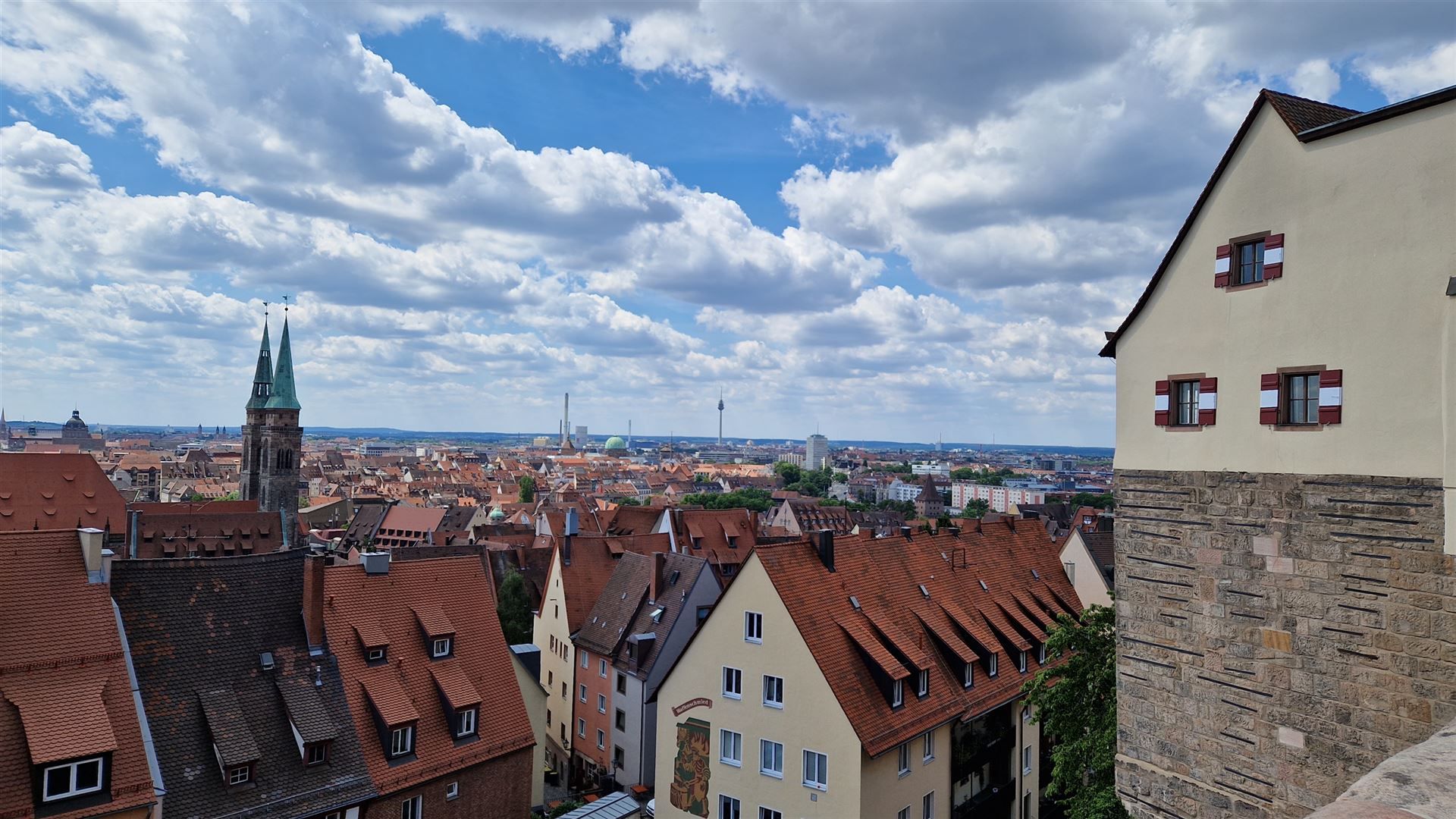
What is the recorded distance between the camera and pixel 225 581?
21047 millimetres

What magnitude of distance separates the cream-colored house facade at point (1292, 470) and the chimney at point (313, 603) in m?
18.9

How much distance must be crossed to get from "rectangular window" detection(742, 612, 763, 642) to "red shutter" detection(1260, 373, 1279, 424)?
528 inches

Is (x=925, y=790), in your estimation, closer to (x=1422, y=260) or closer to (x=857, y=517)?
(x=1422, y=260)

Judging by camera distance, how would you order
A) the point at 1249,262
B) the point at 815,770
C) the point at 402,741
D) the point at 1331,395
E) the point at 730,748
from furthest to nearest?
1. the point at 730,748
2. the point at 402,741
3. the point at 815,770
4. the point at 1249,262
5. the point at 1331,395

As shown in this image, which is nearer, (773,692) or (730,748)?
(773,692)

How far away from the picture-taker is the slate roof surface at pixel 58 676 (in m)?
15.3

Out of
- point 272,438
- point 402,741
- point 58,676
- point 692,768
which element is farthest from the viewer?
point 272,438

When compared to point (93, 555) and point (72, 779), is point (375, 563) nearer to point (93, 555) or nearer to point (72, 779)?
point (93, 555)

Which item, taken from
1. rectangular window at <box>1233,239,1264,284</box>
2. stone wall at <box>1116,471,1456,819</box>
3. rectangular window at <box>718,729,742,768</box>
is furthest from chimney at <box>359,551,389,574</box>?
rectangular window at <box>1233,239,1264,284</box>

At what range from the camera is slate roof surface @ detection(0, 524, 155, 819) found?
50.3ft

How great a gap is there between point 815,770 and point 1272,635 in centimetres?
1196

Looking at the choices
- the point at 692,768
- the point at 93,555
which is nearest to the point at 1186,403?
the point at 692,768

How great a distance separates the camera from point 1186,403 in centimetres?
1176

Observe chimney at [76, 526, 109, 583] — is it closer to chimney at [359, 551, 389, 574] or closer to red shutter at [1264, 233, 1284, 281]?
chimney at [359, 551, 389, 574]
